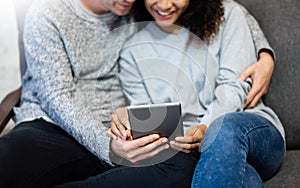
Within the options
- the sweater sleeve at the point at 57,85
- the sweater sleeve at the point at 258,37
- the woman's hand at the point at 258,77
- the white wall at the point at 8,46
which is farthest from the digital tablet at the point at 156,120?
the white wall at the point at 8,46

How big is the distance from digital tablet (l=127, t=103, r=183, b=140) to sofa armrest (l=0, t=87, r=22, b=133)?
1.37ft

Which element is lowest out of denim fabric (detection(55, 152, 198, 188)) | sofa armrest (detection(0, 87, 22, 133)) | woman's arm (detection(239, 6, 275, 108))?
denim fabric (detection(55, 152, 198, 188))

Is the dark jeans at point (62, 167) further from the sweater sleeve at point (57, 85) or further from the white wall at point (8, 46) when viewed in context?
the white wall at point (8, 46)

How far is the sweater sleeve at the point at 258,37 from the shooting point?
1445mm

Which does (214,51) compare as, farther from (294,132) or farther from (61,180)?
(61,180)

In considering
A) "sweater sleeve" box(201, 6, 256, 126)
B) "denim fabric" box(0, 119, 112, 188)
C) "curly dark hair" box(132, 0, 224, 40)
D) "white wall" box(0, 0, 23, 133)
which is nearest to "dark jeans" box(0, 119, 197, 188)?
"denim fabric" box(0, 119, 112, 188)

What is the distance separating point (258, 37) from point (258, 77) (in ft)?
0.44

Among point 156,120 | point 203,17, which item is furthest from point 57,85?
point 203,17

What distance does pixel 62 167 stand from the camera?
126 centimetres

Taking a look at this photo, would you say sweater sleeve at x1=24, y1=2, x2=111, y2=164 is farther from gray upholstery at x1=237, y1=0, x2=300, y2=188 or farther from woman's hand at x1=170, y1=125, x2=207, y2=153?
gray upholstery at x1=237, y1=0, x2=300, y2=188

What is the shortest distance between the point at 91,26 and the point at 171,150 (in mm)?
420

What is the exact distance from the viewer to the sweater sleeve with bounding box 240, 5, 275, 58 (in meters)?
1.45

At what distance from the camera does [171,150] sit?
124 centimetres

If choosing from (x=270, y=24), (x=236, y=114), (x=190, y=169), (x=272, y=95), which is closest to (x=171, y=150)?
(x=190, y=169)
